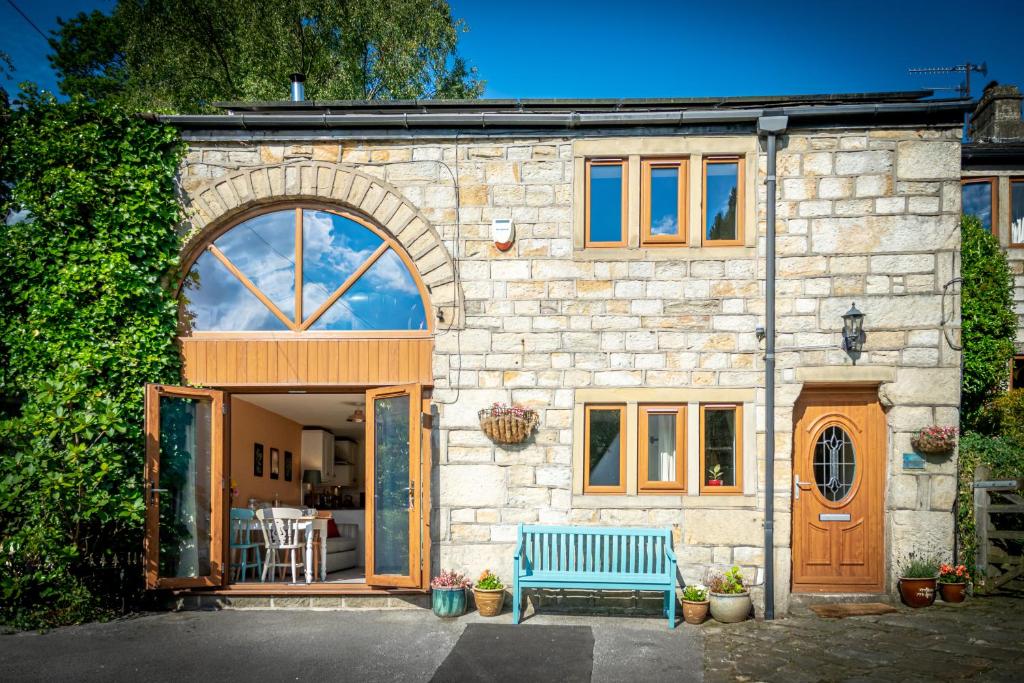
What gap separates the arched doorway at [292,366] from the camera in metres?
8.41

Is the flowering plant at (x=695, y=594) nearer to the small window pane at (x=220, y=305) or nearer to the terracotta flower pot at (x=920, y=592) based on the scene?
the terracotta flower pot at (x=920, y=592)

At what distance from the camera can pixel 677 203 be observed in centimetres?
883

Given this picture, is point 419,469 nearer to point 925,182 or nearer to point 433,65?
point 925,182

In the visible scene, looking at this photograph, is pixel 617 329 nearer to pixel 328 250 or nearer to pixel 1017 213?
pixel 328 250

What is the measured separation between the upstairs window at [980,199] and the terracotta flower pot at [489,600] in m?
8.80

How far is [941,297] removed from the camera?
846 cm

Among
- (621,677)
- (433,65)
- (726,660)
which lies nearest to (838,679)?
(726,660)

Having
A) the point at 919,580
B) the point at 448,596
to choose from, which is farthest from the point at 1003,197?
the point at 448,596

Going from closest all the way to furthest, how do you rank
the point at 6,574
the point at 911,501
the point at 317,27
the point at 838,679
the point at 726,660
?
the point at 838,679
the point at 726,660
the point at 6,574
the point at 911,501
the point at 317,27

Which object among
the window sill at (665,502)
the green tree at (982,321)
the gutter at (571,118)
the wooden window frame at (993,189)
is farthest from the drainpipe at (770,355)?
the wooden window frame at (993,189)

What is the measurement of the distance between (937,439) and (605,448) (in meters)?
3.26

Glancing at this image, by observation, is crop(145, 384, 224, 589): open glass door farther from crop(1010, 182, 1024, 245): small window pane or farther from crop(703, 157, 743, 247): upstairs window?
crop(1010, 182, 1024, 245): small window pane

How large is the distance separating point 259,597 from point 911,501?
22.2 ft

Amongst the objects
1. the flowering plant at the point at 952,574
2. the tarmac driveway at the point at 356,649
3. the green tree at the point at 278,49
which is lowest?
the tarmac driveway at the point at 356,649
